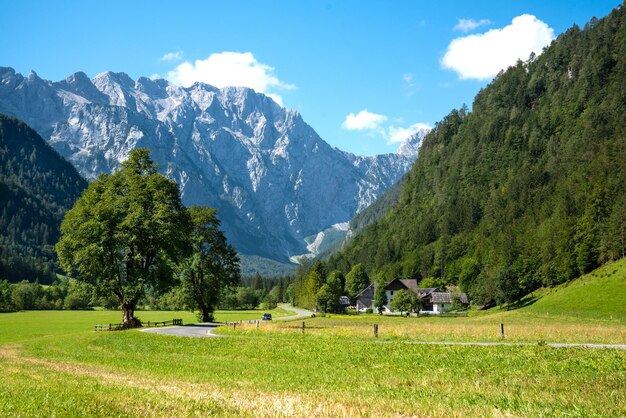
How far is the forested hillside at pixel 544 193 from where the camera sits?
10575 cm

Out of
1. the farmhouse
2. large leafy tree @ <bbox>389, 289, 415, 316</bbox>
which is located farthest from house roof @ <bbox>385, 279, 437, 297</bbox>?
large leafy tree @ <bbox>389, 289, 415, 316</bbox>

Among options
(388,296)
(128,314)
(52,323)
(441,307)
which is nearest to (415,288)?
(388,296)

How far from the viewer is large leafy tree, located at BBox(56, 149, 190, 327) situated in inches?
2082

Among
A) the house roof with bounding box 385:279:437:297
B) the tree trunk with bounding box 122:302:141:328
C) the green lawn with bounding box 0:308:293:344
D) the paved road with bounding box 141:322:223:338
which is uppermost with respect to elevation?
the house roof with bounding box 385:279:437:297

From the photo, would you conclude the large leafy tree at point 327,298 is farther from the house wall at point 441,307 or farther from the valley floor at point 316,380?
the valley floor at point 316,380

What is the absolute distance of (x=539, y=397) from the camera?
13.6 metres

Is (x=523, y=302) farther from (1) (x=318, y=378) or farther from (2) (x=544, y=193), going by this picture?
(1) (x=318, y=378)

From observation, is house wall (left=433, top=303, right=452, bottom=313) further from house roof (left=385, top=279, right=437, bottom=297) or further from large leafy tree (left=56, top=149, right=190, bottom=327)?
large leafy tree (left=56, top=149, right=190, bottom=327)

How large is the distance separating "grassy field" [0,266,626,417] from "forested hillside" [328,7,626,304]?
264ft

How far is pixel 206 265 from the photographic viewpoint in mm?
69500

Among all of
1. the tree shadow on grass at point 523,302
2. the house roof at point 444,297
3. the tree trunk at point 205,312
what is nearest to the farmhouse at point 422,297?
the house roof at point 444,297

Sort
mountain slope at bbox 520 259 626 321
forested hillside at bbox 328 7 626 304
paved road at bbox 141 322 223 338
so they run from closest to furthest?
paved road at bbox 141 322 223 338 → mountain slope at bbox 520 259 626 321 → forested hillside at bbox 328 7 626 304

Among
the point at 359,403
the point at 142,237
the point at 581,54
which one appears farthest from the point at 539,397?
the point at 581,54

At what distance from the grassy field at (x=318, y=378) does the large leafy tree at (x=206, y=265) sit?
32.6 metres
